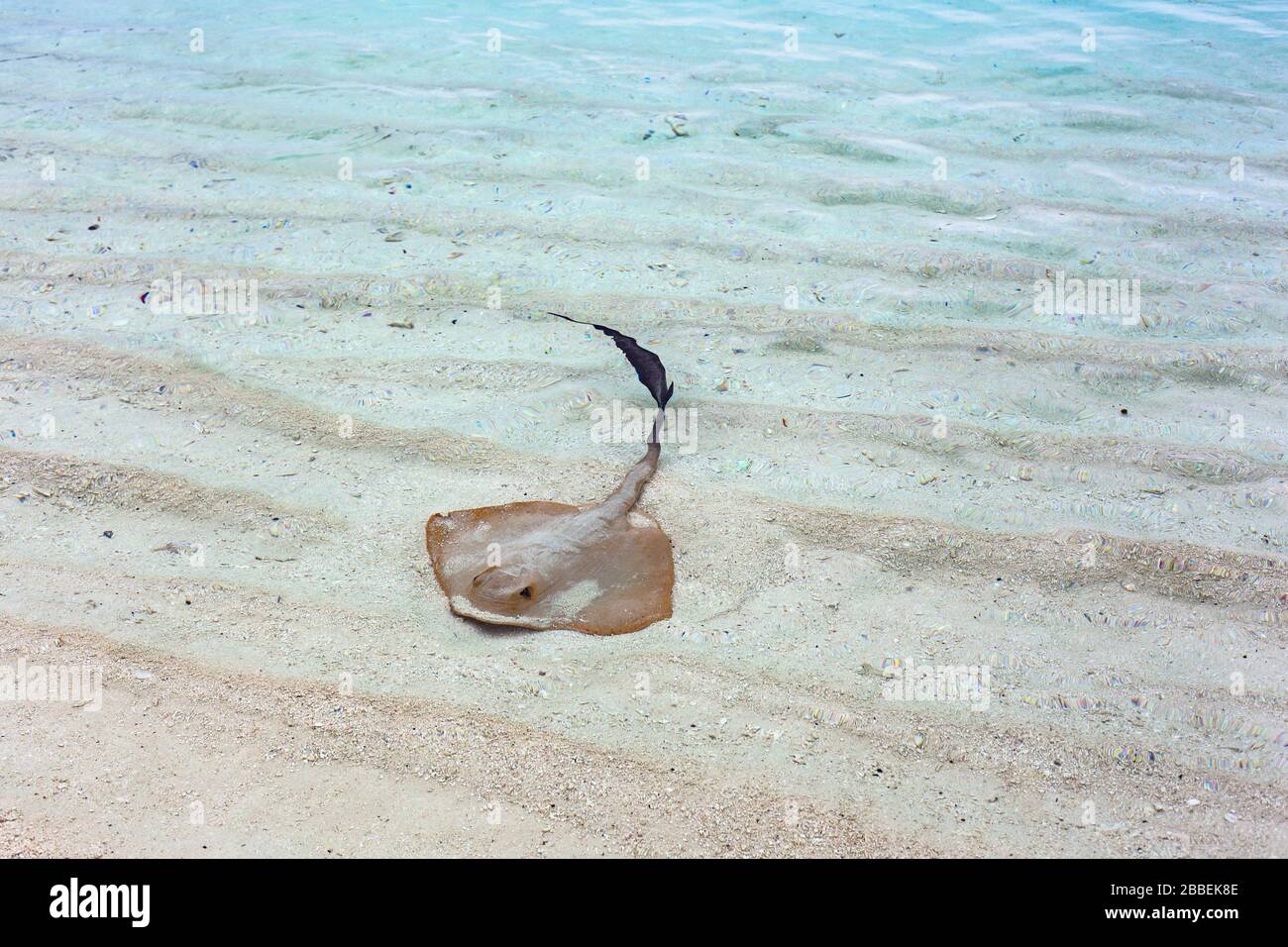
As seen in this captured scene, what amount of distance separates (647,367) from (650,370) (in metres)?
0.03

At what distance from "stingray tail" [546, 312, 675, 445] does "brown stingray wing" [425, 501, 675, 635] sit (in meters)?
0.51

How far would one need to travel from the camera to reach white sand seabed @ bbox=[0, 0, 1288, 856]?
216 cm

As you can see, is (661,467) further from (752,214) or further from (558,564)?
(752,214)

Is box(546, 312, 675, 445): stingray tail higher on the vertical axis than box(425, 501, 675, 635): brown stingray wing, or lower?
higher

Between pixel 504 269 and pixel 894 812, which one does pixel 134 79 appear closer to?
pixel 504 269

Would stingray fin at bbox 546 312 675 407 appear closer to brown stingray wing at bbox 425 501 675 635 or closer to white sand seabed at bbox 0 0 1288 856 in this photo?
white sand seabed at bbox 0 0 1288 856

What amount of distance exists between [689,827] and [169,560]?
69.6 inches

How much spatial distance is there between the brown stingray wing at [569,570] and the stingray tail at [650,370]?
514mm

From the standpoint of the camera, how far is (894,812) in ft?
6.95

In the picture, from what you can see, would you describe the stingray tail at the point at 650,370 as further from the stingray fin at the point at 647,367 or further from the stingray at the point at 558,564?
the stingray at the point at 558,564

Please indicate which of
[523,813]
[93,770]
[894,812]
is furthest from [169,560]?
[894,812]

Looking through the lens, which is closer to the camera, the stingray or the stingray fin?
the stingray

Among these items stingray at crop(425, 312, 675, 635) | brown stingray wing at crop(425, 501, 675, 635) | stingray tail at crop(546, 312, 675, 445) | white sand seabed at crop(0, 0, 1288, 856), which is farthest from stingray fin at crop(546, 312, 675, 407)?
brown stingray wing at crop(425, 501, 675, 635)

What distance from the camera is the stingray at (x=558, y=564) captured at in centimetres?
261
